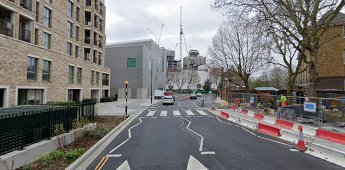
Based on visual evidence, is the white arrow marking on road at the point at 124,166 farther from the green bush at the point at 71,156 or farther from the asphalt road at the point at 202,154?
the green bush at the point at 71,156

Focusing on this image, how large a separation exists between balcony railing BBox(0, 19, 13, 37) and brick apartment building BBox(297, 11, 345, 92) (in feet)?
112

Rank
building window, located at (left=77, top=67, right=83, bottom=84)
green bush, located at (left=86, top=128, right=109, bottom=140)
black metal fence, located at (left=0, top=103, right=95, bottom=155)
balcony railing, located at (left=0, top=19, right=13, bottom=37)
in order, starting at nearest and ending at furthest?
black metal fence, located at (left=0, top=103, right=95, bottom=155), green bush, located at (left=86, top=128, right=109, bottom=140), balcony railing, located at (left=0, top=19, right=13, bottom=37), building window, located at (left=77, top=67, right=83, bottom=84)

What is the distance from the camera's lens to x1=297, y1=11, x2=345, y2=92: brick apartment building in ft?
103

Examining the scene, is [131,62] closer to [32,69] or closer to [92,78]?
[92,78]

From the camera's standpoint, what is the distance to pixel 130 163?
7.83 meters

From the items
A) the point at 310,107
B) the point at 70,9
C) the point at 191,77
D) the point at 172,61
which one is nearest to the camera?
the point at 310,107

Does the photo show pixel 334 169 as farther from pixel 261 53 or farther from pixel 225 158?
pixel 261 53

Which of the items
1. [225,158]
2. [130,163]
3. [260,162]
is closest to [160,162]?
[130,163]

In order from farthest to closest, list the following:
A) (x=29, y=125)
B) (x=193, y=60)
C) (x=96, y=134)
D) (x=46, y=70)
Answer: (x=193, y=60) → (x=46, y=70) → (x=96, y=134) → (x=29, y=125)

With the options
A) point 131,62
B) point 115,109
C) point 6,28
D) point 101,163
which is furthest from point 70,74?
point 131,62

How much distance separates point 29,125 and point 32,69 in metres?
18.7

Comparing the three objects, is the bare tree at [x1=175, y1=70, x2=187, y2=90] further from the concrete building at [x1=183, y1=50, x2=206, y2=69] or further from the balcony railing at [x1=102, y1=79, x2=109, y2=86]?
the balcony railing at [x1=102, y1=79, x2=109, y2=86]

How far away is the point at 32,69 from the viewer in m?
24.4

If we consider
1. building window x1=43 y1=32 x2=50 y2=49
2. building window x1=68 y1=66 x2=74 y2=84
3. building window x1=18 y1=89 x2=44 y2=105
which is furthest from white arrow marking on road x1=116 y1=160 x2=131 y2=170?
building window x1=68 y1=66 x2=74 y2=84
